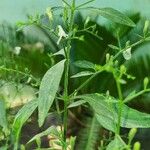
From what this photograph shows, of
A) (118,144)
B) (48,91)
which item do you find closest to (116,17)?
(48,91)

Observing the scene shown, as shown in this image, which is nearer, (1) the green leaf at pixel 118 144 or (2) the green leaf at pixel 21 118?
(1) the green leaf at pixel 118 144

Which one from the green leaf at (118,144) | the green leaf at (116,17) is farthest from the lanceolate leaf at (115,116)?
the green leaf at (116,17)

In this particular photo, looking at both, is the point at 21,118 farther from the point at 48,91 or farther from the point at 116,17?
the point at 116,17

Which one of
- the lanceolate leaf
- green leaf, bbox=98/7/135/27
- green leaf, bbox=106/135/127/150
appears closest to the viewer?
green leaf, bbox=106/135/127/150

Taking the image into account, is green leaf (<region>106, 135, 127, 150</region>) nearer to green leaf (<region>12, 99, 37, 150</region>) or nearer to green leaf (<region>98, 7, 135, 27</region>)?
green leaf (<region>12, 99, 37, 150</region>)

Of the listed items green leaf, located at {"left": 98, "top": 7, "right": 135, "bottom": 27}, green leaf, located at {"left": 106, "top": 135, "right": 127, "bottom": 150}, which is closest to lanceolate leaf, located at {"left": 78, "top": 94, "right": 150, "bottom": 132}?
green leaf, located at {"left": 106, "top": 135, "right": 127, "bottom": 150}

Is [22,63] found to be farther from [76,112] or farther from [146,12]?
[146,12]

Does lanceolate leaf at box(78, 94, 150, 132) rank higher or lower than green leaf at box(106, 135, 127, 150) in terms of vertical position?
lower

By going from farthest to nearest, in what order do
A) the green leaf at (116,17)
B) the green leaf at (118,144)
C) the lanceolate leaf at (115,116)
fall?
the green leaf at (116,17), the lanceolate leaf at (115,116), the green leaf at (118,144)

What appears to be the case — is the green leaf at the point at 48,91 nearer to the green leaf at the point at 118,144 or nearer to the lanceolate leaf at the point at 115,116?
the lanceolate leaf at the point at 115,116
